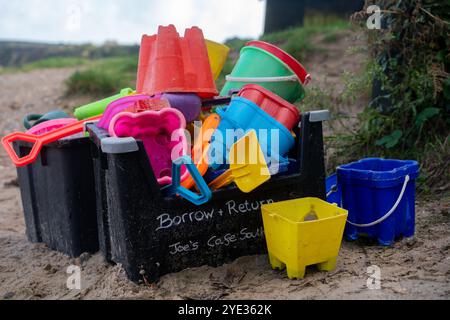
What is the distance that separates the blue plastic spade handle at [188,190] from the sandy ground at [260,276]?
1.05 feet

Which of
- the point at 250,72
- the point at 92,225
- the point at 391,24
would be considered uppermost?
the point at 391,24

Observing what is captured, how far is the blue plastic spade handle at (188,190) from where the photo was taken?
2.00 m

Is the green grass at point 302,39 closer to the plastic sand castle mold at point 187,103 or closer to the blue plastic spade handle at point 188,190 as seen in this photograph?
the plastic sand castle mold at point 187,103

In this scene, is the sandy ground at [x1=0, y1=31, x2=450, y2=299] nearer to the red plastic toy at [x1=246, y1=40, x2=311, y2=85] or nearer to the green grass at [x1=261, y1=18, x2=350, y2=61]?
the red plastic toy at [x1=246, y1=40, x2=311, y2=85]

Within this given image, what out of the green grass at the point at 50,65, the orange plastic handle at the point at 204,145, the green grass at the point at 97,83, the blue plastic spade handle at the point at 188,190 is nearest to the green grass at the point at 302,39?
the green grass at the point at 97,83

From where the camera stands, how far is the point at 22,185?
2.77 meters

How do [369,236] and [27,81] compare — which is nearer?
[369,236]

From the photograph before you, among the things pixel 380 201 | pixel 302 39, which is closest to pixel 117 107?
pixel 380 201

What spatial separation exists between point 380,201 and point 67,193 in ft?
4.35

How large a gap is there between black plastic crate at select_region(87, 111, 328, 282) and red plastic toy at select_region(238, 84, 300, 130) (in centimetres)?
6

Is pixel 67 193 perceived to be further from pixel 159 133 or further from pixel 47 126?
pixel 159 133
